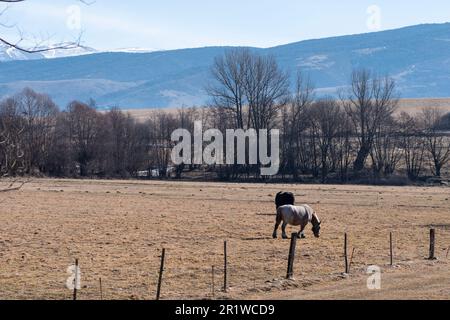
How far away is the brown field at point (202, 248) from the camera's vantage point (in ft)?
56.9

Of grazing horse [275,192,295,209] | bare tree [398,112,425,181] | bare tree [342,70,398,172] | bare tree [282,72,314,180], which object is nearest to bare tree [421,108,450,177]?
bare tree [398,112,425,181]

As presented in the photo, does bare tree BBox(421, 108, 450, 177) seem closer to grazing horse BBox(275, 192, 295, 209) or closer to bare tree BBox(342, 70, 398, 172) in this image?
bare tree BBox(342, 70, 398, 172)

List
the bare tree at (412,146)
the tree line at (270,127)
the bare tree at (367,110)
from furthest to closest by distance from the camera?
the bare tree at (367,110) → the tree line at (270,127) → the bare tree at (412,146)

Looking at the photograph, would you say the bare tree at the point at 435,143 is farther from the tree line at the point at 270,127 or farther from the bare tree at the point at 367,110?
the bare tree at the point at 367,110

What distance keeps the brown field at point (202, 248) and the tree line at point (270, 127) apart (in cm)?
3767

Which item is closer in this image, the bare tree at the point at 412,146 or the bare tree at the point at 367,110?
the bare tree at the point at 412,146

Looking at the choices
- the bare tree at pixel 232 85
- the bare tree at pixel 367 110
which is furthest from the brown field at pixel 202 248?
the bare tree at pixel 232 85

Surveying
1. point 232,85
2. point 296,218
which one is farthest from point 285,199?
point 232,85

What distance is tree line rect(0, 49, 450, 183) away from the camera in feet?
276

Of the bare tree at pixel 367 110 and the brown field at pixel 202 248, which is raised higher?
the bare tree at pixel 367 110

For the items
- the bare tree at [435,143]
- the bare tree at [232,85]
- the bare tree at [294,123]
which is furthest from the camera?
the bare tree at [232,85]

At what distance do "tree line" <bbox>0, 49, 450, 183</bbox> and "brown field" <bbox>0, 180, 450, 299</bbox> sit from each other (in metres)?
37.7

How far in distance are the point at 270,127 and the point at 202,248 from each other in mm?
66724

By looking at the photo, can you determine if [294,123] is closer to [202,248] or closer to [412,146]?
[412,146]
